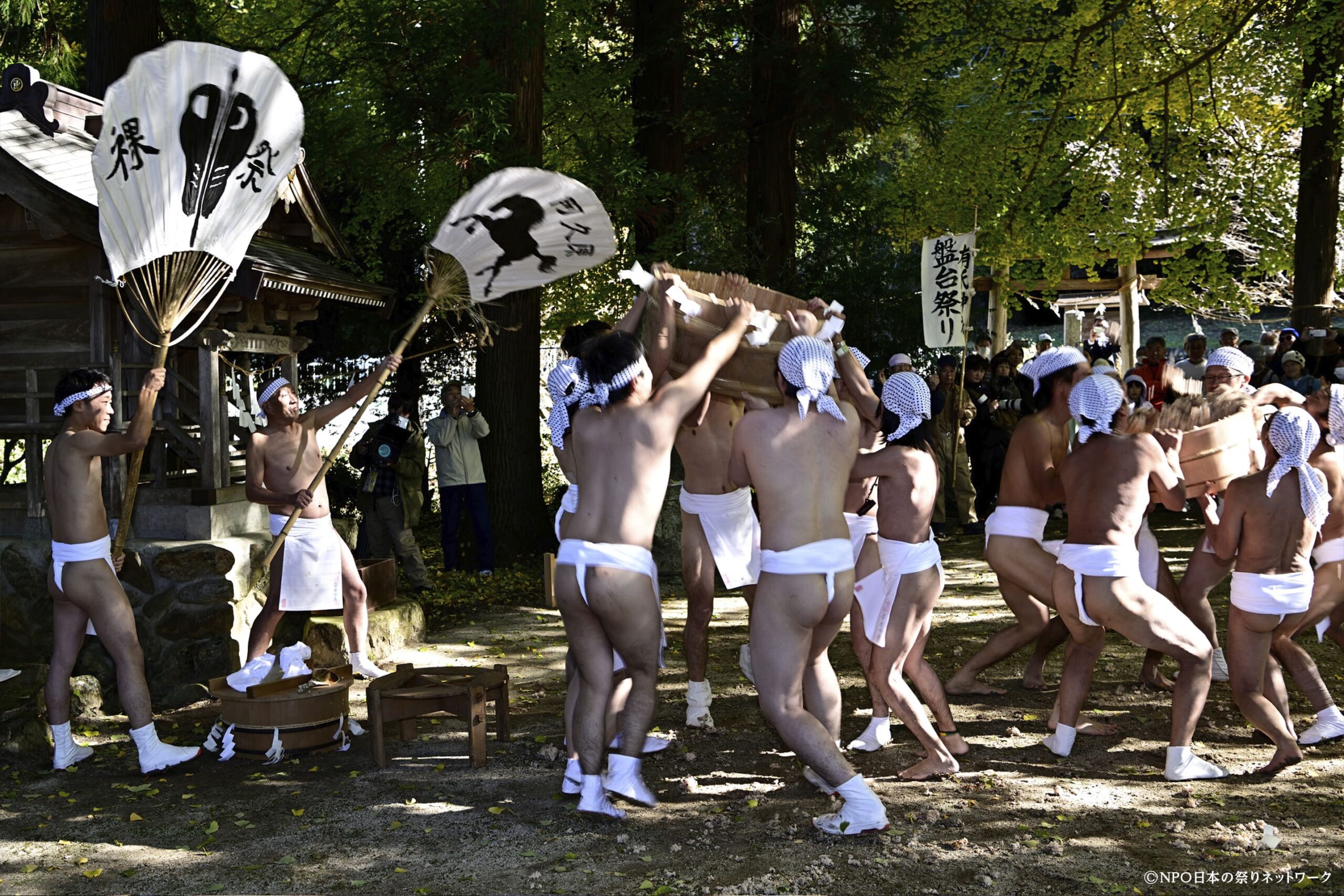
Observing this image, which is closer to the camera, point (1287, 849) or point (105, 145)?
point (1287, 849)

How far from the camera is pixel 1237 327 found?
2747 centimetres

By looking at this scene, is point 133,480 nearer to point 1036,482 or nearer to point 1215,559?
point 1036,482

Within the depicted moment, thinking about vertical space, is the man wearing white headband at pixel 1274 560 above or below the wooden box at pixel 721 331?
below

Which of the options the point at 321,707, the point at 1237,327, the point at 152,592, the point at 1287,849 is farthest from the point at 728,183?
the point at 1237,327

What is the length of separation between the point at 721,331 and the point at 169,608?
4385 mm

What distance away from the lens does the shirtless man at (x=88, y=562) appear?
219 inches

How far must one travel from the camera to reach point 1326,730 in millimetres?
5406

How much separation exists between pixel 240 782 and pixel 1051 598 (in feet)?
13.2

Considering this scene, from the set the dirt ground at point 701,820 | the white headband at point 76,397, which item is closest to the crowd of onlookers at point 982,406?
the dirt ground at point 701,820

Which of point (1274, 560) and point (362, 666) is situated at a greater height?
point (1274, 560)

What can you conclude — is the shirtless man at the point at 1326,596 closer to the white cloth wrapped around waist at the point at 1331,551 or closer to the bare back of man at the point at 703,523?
the white cloth wrapped around waist at the point at 1331,551

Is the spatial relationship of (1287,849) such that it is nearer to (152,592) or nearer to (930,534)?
(930,534)

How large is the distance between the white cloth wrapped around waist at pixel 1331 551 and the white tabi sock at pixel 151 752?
5.56 metres

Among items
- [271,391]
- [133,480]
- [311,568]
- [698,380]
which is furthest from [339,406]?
[698,380]
